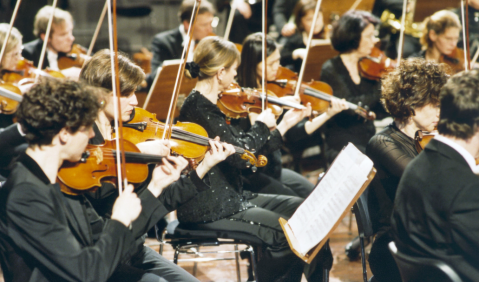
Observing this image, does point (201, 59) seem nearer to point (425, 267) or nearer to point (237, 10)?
point (425, 267)

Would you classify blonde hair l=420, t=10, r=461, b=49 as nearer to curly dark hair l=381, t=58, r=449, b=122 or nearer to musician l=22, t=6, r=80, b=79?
curly dark hair l=381, t=58, r=449, b=122

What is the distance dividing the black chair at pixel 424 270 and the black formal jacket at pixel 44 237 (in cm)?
82

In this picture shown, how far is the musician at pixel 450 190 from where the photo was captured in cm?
143

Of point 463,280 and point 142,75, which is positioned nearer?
point 463,280

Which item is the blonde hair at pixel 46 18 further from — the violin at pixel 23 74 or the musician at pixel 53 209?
the musician at pixel 53 209

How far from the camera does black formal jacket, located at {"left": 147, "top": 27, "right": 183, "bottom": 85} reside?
4320 mm

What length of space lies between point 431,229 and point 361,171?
277 mm

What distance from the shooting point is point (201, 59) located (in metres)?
2.41

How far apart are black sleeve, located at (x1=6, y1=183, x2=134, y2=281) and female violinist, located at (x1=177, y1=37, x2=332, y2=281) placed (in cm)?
85

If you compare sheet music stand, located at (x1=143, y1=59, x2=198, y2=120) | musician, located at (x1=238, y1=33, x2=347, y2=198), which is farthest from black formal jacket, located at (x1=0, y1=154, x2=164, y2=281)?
sheet music stand, located at (x1=143, y1=59, x2=198, y2=120)

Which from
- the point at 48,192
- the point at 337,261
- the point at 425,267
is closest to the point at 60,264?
the point at 48,192

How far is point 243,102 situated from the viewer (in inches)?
106

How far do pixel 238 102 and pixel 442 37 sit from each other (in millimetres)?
1940

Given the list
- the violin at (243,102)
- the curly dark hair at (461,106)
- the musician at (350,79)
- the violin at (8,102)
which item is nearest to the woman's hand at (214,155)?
the violin at (243,102)
